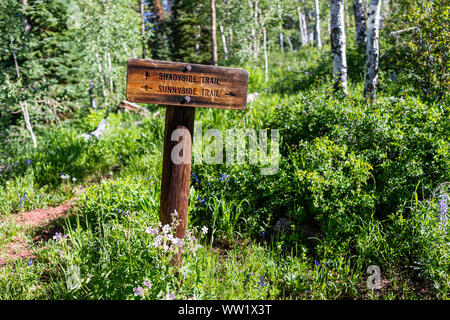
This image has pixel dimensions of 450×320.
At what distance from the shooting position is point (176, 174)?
2.64 metres

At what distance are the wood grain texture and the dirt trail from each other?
1.90 m

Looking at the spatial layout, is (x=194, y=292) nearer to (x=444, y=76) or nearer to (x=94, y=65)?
(x=444, y=76)

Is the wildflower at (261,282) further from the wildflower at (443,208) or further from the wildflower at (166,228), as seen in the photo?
the wildflower at (443,208)

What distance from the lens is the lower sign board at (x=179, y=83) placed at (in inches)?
95.6

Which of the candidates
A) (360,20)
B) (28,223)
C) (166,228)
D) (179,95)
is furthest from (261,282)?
(360,20)

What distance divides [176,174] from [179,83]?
30.2 inches

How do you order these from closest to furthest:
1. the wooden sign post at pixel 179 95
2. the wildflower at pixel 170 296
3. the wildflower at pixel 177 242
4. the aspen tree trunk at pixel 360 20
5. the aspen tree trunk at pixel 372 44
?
1. the wildflower at pixel 170 296
2. the wildflower at pixel 177 242
3. the wooden sign post at pixel 179 95
4. the aspen tree trunk at pixel 372 44
5. the aspen tree trunk at pixel 360 20

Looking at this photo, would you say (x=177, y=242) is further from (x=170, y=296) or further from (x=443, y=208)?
(x=443, y=208)

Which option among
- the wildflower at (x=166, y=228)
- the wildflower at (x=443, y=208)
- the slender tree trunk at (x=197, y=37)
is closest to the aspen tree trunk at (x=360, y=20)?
the wildflower at (x=443, y=208)

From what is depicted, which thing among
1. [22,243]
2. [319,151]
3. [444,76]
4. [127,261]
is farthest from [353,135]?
[22,243]

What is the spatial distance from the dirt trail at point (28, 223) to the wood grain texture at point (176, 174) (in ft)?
6.25

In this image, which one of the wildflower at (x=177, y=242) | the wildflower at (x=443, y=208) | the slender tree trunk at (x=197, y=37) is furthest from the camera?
the slender tree trunk at (x=197, y=37)

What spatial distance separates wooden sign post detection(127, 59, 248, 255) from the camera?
244 cm

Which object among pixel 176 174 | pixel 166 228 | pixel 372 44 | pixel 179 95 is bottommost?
pixel 166 228
